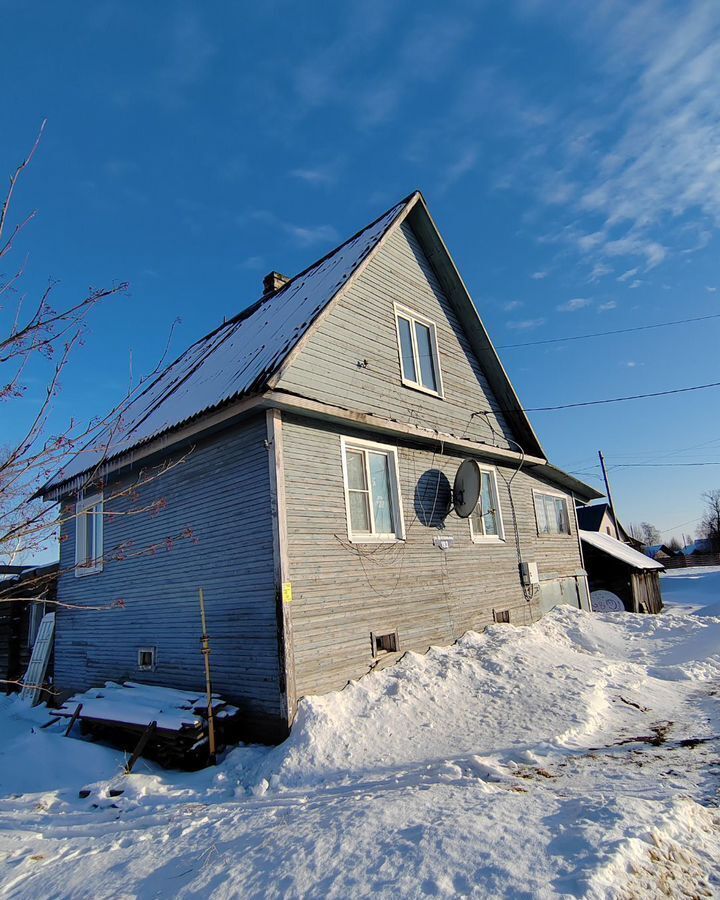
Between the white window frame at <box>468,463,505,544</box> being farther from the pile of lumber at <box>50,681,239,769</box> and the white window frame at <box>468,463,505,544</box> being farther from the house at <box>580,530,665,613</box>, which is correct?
the house at <box>580,530,665,613</box>

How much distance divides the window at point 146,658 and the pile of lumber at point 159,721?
0.76 metres

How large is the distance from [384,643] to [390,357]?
532 cm

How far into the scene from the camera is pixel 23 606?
15328 millimetres

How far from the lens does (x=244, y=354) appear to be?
34.3ft

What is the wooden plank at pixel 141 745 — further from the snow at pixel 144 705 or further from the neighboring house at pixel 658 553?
the neighboring house at pixel 658 553

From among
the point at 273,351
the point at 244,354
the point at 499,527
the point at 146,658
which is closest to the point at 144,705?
the point at 146,658

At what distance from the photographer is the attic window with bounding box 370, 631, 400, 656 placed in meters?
9.17

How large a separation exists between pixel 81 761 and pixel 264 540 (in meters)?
3.88

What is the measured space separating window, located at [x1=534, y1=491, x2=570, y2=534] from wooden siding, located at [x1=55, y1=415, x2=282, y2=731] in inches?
371

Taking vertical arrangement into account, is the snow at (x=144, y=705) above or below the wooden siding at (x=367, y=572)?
below

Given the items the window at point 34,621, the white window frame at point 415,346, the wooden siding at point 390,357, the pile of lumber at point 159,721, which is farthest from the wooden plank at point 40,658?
the white window frame at point 415,346

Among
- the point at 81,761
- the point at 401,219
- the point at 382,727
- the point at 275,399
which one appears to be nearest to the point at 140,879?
the point at 382,727

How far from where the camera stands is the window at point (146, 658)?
10.2 metres

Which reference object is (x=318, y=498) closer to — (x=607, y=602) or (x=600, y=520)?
(x=607, y=602)
